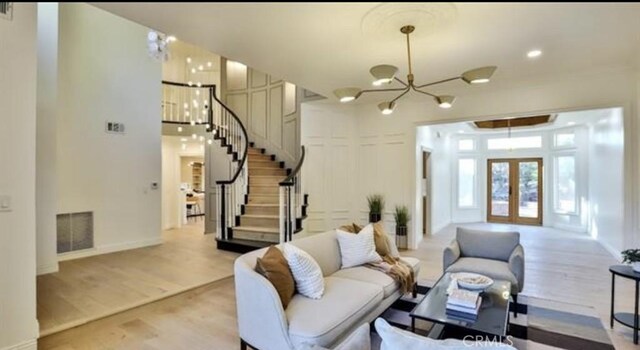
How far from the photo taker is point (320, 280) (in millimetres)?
2688

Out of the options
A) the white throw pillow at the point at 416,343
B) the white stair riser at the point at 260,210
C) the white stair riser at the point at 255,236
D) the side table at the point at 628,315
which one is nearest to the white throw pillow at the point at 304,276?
the white throw pillow at the point at 416,343

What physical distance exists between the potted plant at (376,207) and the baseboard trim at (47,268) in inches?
202

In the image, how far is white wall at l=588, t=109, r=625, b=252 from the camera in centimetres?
539

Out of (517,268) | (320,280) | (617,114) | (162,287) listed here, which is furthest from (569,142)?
(162,287)

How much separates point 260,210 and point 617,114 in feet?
20.9

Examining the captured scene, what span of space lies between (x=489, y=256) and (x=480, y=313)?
66.4 inches

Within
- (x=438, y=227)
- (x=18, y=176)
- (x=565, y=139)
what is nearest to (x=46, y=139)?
(x=18, y=176)

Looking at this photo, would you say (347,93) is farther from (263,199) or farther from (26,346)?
(263,199)

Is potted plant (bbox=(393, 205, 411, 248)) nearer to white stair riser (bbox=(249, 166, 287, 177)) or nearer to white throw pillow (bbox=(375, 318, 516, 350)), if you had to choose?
white stair riser (bbox=(249, 166, 287, 177))

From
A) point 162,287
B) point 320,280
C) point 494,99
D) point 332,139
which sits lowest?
point 162,287

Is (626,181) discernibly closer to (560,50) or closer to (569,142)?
(560,50)

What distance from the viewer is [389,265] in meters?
3.44

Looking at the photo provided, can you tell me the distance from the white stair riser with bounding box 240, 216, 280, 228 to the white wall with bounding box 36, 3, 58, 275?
2.84m

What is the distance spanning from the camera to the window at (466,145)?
411 inches
